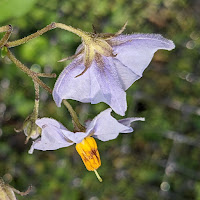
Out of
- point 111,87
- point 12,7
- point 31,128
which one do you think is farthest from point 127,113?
point 111,87

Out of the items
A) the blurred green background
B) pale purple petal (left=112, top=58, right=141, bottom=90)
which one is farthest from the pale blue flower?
the blurred green background

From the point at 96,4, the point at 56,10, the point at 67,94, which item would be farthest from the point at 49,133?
the point at 96,4

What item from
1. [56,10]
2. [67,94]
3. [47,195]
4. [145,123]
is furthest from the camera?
[145,123]

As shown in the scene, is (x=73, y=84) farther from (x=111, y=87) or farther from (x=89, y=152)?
(x=89, y=152)

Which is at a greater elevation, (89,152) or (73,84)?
(73,84)

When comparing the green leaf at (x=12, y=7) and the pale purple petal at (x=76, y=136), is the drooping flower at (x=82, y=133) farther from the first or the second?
the green leaf at (x=12, y=7)

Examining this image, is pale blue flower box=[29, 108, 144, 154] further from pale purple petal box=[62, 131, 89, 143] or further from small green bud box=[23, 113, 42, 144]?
small green bud box=[23, 113, 42, 144]

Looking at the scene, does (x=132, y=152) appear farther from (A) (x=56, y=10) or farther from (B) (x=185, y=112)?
(A) (x=56, y=10)
